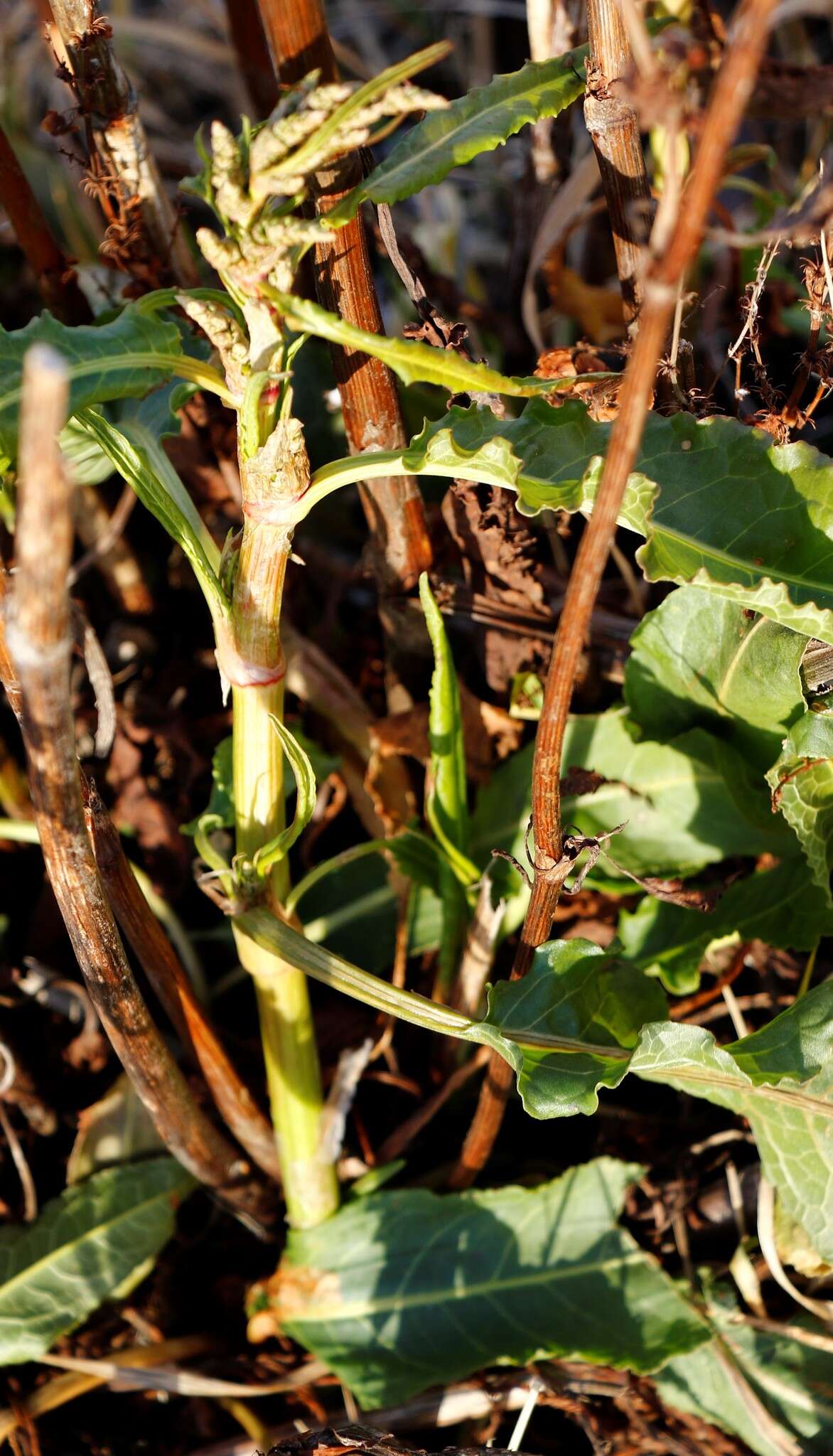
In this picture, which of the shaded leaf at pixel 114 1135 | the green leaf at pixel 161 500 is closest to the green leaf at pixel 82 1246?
the shaded leaf at pixel 114 1135

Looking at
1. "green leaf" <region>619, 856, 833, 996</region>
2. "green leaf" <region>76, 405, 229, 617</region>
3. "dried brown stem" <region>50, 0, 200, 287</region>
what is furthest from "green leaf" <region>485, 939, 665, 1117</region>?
"dried brown stem" <region>50, 0, 200, 287</region>

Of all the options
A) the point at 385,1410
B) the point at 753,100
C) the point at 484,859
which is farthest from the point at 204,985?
the point at 753,100

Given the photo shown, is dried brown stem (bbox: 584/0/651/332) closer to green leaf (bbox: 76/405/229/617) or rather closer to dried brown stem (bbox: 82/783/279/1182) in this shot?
green leaf (bbox: 76/405/229/617)

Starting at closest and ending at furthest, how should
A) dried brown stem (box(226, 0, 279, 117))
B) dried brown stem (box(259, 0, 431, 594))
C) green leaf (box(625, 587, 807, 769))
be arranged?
dried brown stem (box(259, 0, 431, 594)), green leaf (box(625, 587, 807, 769)), dried brown stem (box(226, 0, 279, 117))

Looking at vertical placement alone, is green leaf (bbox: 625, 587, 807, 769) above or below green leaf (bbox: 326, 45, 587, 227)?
below

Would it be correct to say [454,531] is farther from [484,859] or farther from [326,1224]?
[326,1224]

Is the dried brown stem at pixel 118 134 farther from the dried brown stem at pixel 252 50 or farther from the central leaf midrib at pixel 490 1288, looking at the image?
the central leaf midrib at pixel 490 1288

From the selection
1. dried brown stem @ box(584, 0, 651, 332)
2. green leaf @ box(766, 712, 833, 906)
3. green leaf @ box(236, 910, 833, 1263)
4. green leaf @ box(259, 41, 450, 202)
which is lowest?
green leaf @ box(236, 910, 833, 1263)
